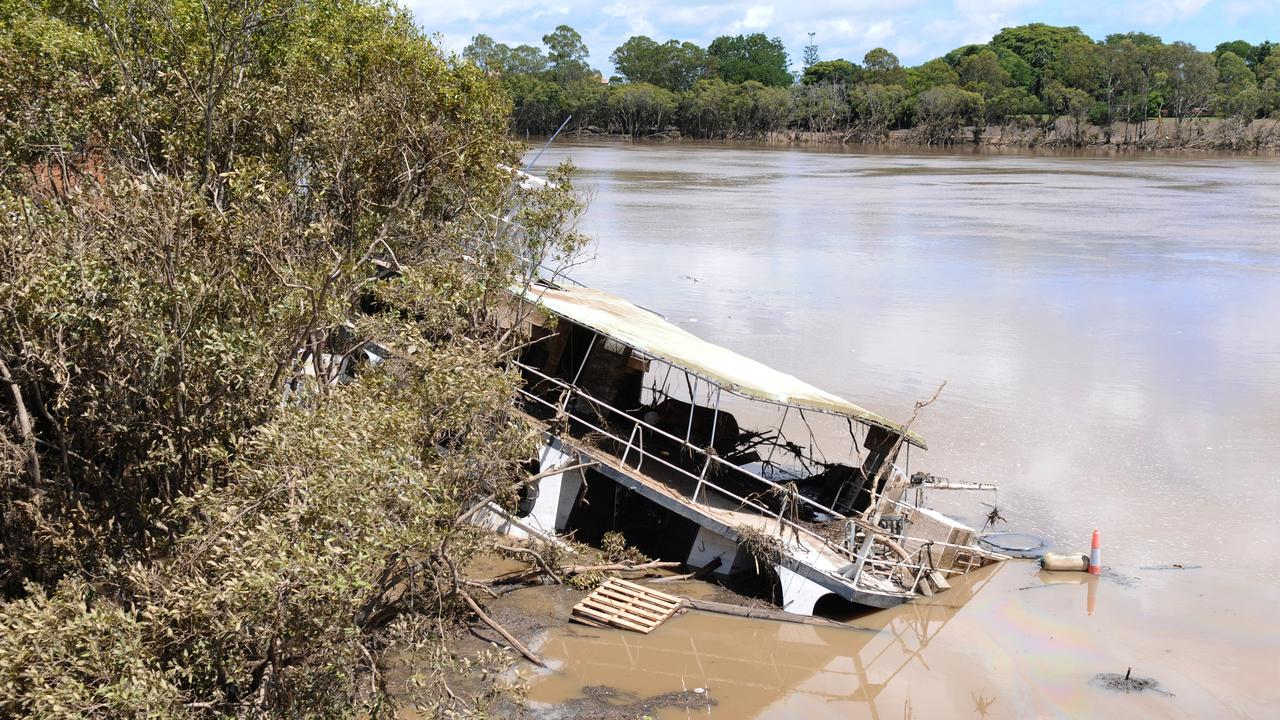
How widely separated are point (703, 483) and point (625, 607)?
2.53 m

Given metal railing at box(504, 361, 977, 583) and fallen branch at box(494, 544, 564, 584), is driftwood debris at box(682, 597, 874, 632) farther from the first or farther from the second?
fallen branch at box(494, 544, 564, 584)

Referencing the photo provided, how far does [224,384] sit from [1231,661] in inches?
574

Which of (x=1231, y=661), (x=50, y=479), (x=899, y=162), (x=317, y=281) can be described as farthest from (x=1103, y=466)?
(x=899, y=162)

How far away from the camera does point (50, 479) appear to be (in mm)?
11453

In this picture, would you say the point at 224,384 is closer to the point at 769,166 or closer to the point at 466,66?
the point at 466,66

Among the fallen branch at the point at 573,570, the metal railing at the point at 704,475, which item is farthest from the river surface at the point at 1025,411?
the fallen branch at the point at 573,570

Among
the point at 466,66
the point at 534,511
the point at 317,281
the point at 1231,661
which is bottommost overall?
the point at 1231,661

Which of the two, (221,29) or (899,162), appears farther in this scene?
(899,162)

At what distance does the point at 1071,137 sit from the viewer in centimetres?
13012

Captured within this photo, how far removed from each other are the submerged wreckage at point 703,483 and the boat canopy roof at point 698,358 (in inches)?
1.7

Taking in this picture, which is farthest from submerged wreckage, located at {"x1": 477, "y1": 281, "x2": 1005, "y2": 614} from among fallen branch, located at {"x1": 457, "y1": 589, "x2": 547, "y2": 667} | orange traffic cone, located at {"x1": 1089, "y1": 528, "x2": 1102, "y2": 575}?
fallen branch, located at {"x1": 457, "y1": 589, "x2": 547, "y2": 667}

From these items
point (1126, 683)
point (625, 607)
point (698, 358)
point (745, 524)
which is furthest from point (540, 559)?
point (1126, 683)

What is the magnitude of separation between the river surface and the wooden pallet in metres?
0.27

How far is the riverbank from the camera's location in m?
119
